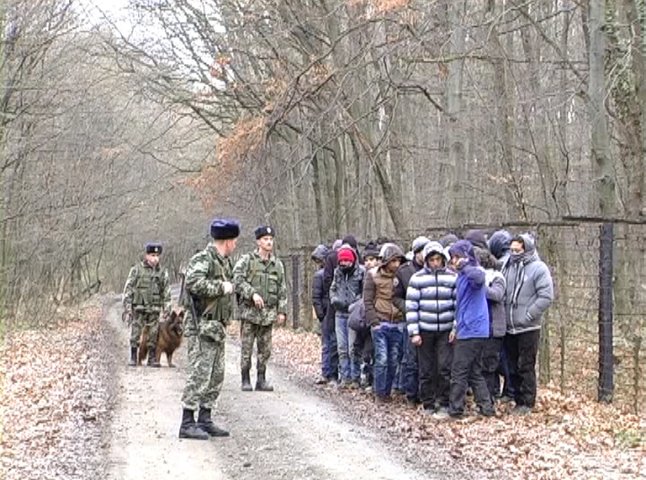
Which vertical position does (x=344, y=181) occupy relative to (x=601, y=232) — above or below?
above

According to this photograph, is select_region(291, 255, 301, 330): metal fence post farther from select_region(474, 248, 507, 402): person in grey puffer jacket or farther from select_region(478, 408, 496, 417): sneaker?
select_region(478, 408, 496, 417): sneaker

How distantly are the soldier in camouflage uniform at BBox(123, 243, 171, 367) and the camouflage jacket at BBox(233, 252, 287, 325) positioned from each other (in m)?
4.75

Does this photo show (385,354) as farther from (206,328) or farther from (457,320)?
(206,328)

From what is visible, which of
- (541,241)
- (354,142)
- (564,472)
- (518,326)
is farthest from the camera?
(354,142)

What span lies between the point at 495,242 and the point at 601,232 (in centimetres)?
124

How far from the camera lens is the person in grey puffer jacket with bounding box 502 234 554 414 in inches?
420

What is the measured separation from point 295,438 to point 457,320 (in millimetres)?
2286

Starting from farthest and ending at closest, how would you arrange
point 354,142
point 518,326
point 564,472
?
1. point 354,142
2. point 518,326
3. point 564,472

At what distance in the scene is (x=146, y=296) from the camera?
17.1 meters

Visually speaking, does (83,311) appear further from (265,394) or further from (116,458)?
(116,458)

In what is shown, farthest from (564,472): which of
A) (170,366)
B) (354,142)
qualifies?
(354,142)

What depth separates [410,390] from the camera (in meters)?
11.7

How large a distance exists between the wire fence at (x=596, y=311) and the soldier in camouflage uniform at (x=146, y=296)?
6245 mm

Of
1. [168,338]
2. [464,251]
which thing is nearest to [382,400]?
[464,251]
